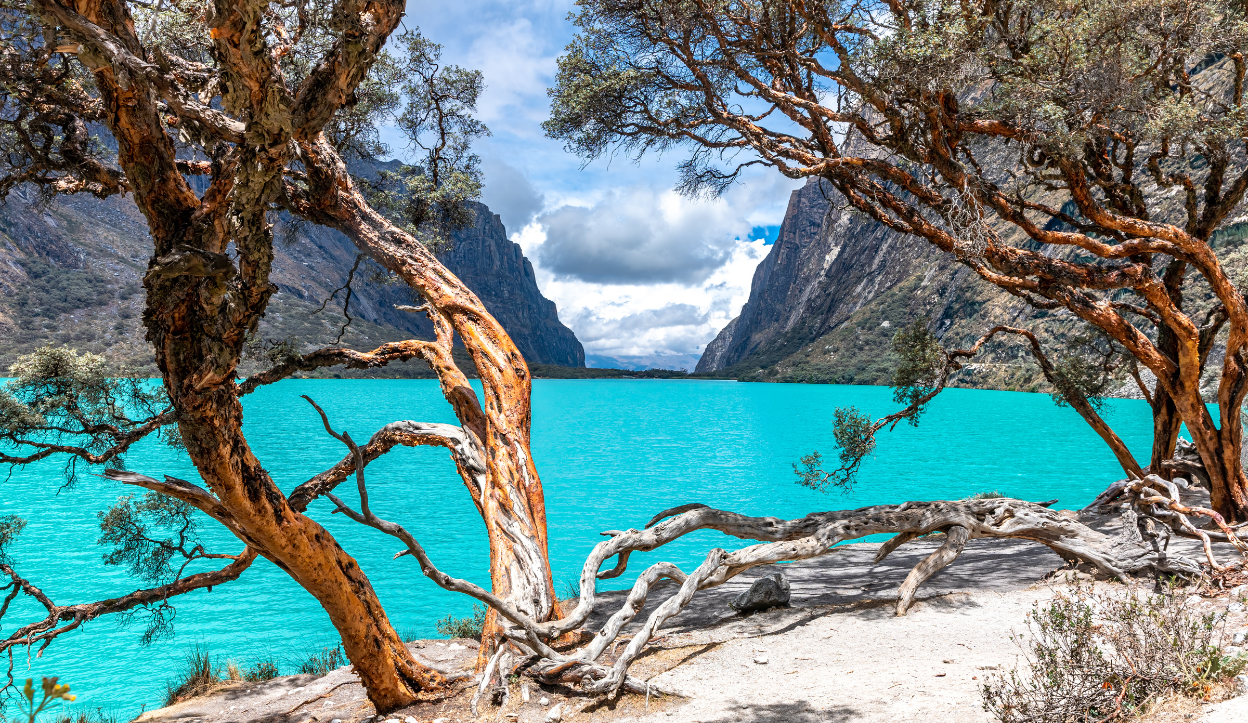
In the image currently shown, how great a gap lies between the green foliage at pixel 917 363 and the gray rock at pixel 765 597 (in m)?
5.20

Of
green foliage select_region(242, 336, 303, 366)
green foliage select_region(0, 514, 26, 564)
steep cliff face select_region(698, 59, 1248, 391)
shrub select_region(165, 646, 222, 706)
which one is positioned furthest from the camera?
steep cliff face select_region(698, 59, 1248, 391)

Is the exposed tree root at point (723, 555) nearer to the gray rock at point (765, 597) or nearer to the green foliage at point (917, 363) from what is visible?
the gray rock at point (765, 597)

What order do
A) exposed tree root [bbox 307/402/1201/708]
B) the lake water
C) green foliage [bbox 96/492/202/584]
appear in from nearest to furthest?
1. exposed tree root [bbox 307/402/1201/708]
2. green foliage [bbox 96/492/202/584]
3. the lake water

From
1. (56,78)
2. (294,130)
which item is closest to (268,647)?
(56,78)

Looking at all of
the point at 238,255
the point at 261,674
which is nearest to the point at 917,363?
the point at 238,255

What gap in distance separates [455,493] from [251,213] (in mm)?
24443

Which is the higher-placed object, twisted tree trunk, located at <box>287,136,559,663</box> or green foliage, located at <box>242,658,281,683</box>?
twisted tree trunk, located at <box>287,136,559,663</box>

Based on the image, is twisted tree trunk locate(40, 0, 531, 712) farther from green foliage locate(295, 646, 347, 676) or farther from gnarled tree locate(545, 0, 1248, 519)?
gnarled tree locate(545, 0, 1248, 519)

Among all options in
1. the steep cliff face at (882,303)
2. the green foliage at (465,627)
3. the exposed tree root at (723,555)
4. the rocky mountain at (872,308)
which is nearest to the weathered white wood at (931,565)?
the exposed tree root at (723,555)

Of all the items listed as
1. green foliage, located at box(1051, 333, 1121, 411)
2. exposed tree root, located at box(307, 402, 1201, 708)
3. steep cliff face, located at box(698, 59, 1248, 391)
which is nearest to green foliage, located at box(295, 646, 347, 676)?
exposed tree root, located at box(307, 402, 1201, 708)

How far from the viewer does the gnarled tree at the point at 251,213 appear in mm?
2797

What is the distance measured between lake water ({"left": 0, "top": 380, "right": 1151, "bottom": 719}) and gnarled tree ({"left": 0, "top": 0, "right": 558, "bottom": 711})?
386cm

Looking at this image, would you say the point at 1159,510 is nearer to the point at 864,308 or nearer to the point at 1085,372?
the point at 1085,372

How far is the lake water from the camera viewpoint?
11.8 metres
